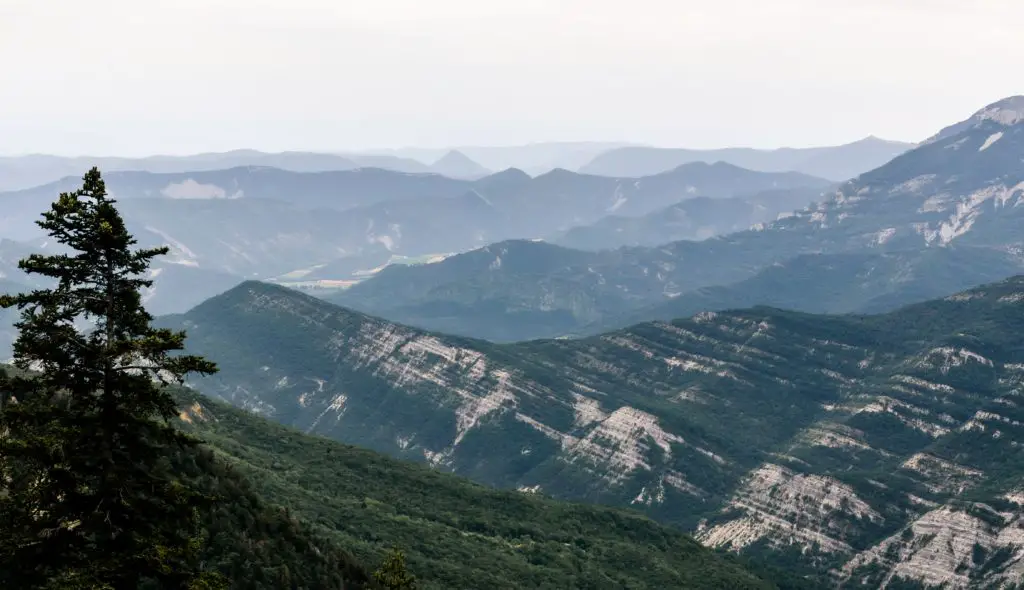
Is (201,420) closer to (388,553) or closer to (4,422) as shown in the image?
(388,553)

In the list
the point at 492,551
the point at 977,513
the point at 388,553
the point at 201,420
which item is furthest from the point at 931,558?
the point at 201,420

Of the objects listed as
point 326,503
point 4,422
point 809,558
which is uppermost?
point 4,422

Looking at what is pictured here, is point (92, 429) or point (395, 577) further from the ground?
point (92, 429)

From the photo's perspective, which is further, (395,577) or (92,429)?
(395,577)

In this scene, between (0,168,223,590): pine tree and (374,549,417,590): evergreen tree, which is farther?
(374,549,417,590): evergreen tree

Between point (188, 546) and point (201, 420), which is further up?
Result: point (188, 546)

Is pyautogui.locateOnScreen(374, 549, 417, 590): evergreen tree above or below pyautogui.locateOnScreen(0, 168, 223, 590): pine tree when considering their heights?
below

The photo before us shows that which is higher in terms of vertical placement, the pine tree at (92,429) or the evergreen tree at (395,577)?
the pine tree at (92,429)

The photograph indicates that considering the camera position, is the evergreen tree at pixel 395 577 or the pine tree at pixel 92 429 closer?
the pine tree at pixel 92 429
